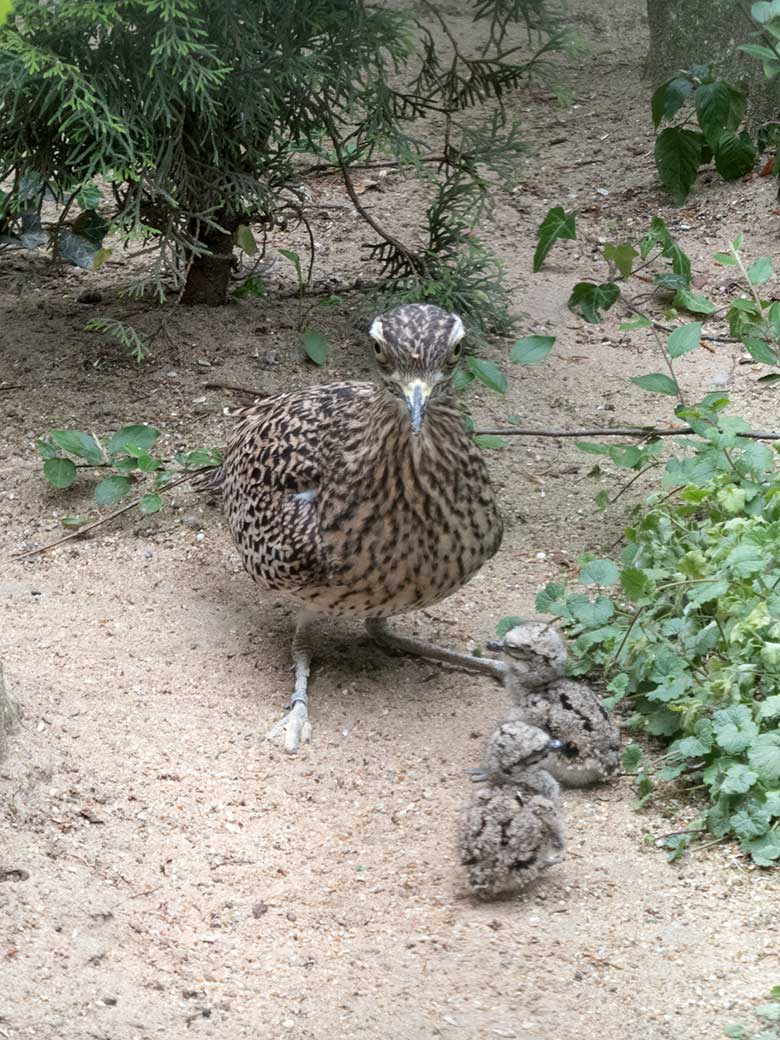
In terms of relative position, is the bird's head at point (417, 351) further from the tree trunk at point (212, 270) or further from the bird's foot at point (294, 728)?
the tree trunk at point (212, 270)

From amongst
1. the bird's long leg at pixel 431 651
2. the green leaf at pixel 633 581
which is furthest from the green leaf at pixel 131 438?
the green leaf at pixel 633 581

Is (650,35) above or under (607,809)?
above

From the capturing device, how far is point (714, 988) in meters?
3.06

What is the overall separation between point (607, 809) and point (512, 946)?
2.37ft

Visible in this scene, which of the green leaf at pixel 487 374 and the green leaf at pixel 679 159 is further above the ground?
the green leaf at pixel 679 159

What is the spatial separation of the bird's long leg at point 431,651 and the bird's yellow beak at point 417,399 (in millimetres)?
1067

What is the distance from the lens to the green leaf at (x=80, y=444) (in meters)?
5.71

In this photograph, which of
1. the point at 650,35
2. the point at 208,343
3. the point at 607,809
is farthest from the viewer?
the point at 650,35

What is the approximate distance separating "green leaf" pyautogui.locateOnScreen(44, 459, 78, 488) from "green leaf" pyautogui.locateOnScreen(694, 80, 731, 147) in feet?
12.2

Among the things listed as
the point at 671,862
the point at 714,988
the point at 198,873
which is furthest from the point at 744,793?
the point at 198,873

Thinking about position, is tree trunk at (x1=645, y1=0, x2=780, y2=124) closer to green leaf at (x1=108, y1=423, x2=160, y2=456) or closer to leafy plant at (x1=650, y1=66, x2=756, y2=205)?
leafy plant at (x1=650, y1=66, x2=756, y2=205)

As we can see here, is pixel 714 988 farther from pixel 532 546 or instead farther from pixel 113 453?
pixel 113 453

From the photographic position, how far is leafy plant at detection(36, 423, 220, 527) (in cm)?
566

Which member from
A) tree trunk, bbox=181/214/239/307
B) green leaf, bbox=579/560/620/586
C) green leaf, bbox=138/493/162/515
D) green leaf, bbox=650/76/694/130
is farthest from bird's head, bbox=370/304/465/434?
green leaf, bbox=650/76/694/130
